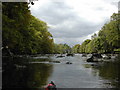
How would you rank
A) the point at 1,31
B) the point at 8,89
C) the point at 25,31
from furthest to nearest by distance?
1. the point at 25,31
2. the point at 1,31
3. the point at 8,89

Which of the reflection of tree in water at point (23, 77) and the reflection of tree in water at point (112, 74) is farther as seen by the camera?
the reflection of tree in water at point (112, 74)

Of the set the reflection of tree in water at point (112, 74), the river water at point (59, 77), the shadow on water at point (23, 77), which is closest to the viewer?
the shadow on water at point (23, 77)

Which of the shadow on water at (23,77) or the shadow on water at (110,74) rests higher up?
the shadow on water at (23,77)

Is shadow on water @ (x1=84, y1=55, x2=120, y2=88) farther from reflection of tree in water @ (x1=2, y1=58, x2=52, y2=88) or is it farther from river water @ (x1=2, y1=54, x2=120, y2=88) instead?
reflection of tree in water @ (x1=2, y1=58, x2=52, y2=88)

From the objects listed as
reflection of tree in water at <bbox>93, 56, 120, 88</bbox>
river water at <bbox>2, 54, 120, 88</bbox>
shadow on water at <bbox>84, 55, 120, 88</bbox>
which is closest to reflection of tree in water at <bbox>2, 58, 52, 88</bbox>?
river water at <bbox>2, 54, 120, 88</bbox>

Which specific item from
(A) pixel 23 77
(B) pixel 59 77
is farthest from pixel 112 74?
(A) pixel 23 77

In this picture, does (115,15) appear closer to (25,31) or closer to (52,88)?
(25,31)

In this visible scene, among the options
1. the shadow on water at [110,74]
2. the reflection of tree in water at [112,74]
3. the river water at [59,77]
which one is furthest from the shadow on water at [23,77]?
the reflection of tree in water at [112,74]

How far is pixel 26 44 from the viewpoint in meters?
47.2

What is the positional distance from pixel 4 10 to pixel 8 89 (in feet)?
36.6

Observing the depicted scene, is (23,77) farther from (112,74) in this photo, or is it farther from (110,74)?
(112,74)

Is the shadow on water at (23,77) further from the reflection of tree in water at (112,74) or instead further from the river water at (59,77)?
the reflection of tree in water at (112,74)

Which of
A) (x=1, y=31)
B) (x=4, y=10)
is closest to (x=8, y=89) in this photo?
(x=1, y=31)

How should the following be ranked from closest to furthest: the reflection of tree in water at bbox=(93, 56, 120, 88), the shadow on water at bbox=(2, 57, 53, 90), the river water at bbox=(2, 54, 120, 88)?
the shadow on water at bbox=(2, 57, 53, 90) → the river water at bbox=(2, 54, 120, 88) → the reflection of tree in water at bbox=(93, 56, 120, 88)
